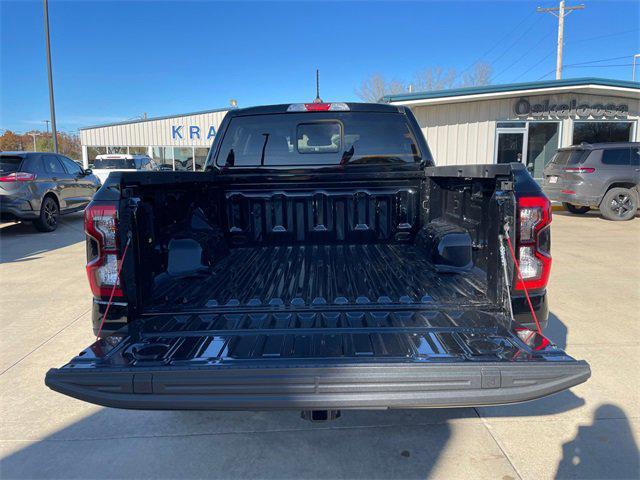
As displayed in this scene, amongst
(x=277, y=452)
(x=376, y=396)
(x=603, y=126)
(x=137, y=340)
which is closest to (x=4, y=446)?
(x=137, y=340)

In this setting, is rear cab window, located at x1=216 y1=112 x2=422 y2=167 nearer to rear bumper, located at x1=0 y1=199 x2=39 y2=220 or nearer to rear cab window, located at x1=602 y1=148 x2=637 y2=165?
rear bumper, located at x1=0 y1=199 x2=39 y2=220

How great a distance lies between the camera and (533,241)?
2.40 metres

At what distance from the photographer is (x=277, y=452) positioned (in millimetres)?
2629

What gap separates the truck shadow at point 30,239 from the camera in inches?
328

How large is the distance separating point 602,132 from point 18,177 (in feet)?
59.5

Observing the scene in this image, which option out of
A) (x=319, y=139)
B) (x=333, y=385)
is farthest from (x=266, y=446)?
(x=319, y=139)

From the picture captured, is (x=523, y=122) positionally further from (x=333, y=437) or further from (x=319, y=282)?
(x=333, y=437)

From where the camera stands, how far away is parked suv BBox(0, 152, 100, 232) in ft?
31.5

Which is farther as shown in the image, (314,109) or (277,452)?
(314,109)

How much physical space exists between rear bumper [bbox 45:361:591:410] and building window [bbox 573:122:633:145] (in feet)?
55.6

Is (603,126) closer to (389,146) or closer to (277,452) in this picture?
(389,146)

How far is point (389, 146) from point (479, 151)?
1337cm

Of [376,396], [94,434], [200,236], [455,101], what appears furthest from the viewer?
[455,101]

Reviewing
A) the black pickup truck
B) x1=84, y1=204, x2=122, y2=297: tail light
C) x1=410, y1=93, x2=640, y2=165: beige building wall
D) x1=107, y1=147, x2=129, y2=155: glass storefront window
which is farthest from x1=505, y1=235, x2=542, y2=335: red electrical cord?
x1=107, y1=147, x2=129, y2=155: glass storefront window
